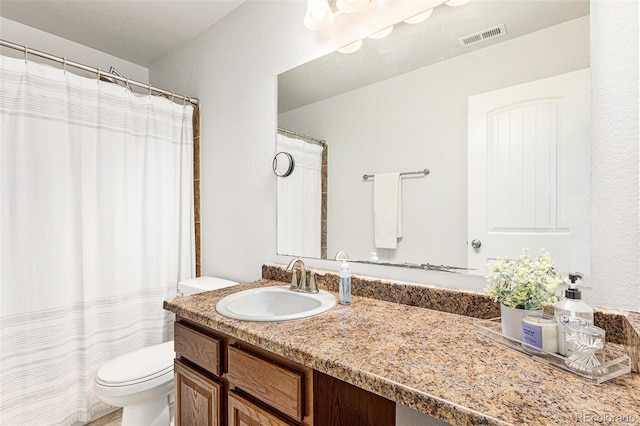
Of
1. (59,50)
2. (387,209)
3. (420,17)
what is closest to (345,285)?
(387,209)

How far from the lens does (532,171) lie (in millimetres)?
1014

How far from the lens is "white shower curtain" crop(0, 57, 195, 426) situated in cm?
155

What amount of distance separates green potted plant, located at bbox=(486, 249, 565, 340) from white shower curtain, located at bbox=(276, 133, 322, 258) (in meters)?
0.86

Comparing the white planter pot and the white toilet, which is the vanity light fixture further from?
the white toilet

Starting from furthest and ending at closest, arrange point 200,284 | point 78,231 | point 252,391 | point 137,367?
point 200,284
point 78,231
point 137,367
point 252,391

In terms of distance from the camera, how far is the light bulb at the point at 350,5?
134 centimetres

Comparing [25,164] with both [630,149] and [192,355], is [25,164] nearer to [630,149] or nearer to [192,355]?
[192,355]

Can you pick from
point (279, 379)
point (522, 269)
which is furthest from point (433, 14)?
point (279, 379)

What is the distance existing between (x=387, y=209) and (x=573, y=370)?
0.80 metres

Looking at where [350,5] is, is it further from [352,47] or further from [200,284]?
[200,284]

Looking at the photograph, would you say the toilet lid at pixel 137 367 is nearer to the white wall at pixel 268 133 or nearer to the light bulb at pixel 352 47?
the white wall at pixel 268 133

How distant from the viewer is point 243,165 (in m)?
1.93

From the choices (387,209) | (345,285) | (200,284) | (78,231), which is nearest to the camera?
(345,285)

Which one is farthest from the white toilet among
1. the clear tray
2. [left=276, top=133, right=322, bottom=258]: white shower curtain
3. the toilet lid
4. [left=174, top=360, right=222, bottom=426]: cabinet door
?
the clear tray
